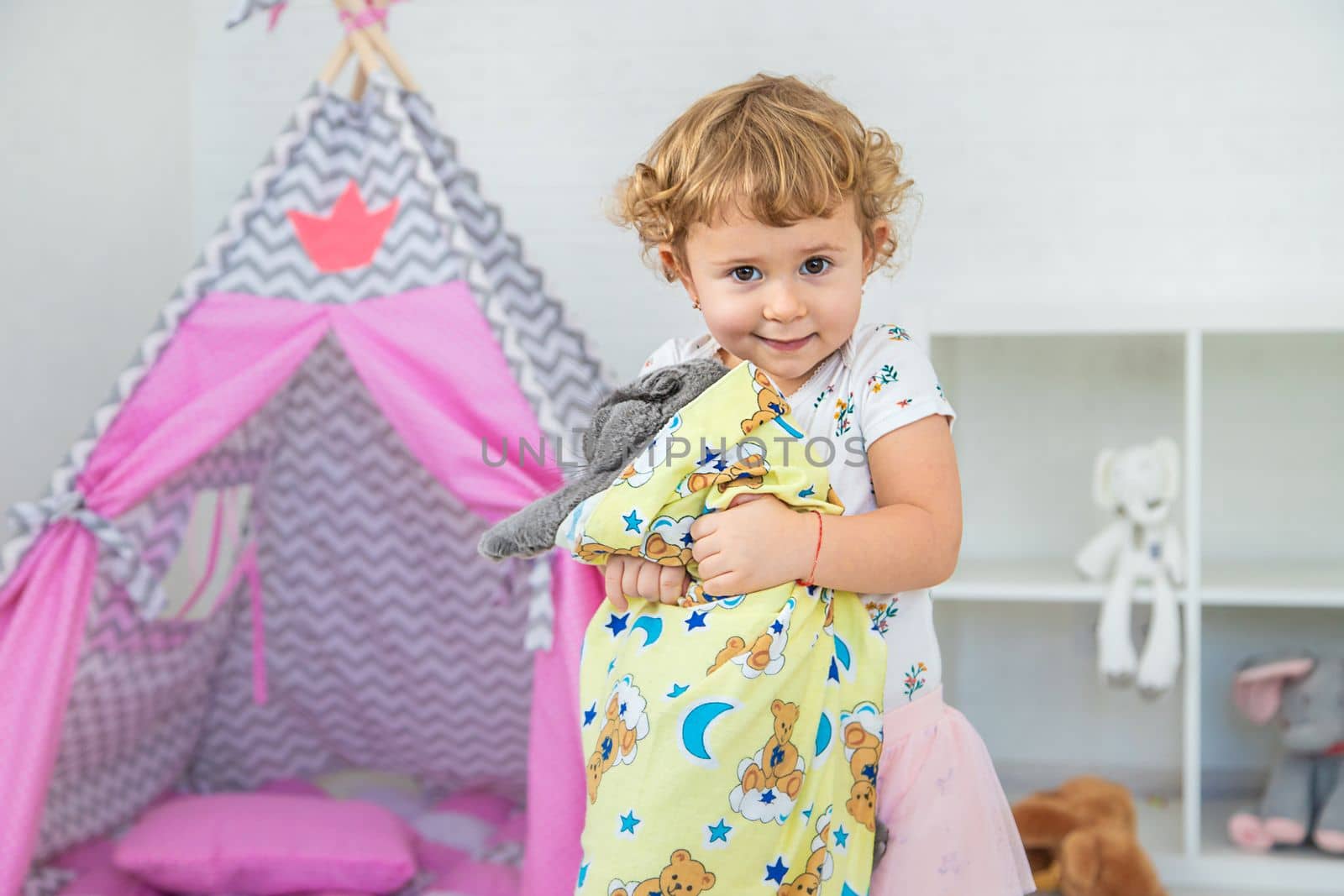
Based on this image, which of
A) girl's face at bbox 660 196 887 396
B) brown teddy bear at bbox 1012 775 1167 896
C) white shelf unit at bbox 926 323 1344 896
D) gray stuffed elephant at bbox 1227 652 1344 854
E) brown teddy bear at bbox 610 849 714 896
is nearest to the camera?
brown teddy bear at bbox 610 849 714 896

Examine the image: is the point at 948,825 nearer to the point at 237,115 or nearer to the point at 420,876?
the point at 420,876

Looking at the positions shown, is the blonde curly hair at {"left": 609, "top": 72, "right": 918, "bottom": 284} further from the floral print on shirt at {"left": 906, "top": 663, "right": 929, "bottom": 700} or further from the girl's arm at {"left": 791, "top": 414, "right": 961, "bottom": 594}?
the floral print on shirt at {"left": 906, "top": 663, "right": 929, "bottom": 700}

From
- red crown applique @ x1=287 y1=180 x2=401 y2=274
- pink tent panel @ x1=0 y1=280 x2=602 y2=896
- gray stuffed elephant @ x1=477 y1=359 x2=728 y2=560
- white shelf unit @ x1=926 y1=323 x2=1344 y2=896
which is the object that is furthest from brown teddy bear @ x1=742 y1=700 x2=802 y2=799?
white shelf unit @ x1=926 y1=323 x2=1344 y2=896

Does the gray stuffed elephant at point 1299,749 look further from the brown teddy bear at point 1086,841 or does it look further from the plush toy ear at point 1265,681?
the brown teddy bear at point 1086,841

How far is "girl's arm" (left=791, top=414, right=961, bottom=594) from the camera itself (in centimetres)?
103

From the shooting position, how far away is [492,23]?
8.11 feet

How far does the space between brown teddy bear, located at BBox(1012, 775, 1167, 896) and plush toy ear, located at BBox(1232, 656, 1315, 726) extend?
272 millimetres

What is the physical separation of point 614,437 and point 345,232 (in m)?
A: 0.86

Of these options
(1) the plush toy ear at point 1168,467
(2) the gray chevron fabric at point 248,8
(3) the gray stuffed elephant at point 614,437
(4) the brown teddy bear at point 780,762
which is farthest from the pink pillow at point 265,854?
(1) the plush toy ear at point 1168,467

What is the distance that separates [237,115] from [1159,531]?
1.95 metres

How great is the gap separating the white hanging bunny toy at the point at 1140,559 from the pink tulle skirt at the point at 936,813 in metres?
1.07

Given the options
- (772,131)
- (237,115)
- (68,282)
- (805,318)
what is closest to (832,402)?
(805,318)

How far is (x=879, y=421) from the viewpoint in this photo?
1109mm

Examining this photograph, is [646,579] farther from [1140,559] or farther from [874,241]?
[1140,559]
